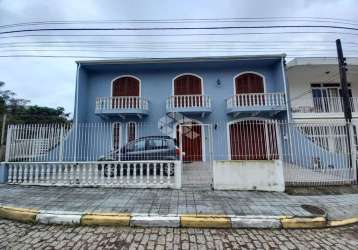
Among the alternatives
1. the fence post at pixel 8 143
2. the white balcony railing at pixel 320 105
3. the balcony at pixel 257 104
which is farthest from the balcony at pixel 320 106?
the fence post at pixel 8 143

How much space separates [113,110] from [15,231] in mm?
7834

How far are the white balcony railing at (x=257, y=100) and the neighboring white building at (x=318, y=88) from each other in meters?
1.38

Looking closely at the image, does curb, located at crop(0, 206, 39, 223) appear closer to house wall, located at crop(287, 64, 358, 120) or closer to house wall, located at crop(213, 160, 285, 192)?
house wall, located at crop(213, 160, 285, 192)

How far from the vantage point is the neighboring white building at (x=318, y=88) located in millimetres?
11297

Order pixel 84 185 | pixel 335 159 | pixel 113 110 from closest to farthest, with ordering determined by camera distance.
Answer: pixel 84 185 < pixel 335 159 < pixel 113 110

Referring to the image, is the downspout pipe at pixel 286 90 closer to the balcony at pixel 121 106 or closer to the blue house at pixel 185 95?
the blue house at pixel 185 95

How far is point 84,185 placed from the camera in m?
6.41

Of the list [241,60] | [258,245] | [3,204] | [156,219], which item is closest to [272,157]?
[258,245]

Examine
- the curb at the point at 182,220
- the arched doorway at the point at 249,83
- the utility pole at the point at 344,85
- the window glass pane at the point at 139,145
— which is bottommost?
the curb at the point at 182,220

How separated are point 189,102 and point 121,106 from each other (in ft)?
12.4

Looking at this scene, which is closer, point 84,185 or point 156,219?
point 156,219

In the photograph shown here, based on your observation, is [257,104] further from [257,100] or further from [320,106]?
[320,106]

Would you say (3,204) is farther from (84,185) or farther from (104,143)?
(104,143)

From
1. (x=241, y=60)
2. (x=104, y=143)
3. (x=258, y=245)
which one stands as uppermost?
(x=241, y=60)
